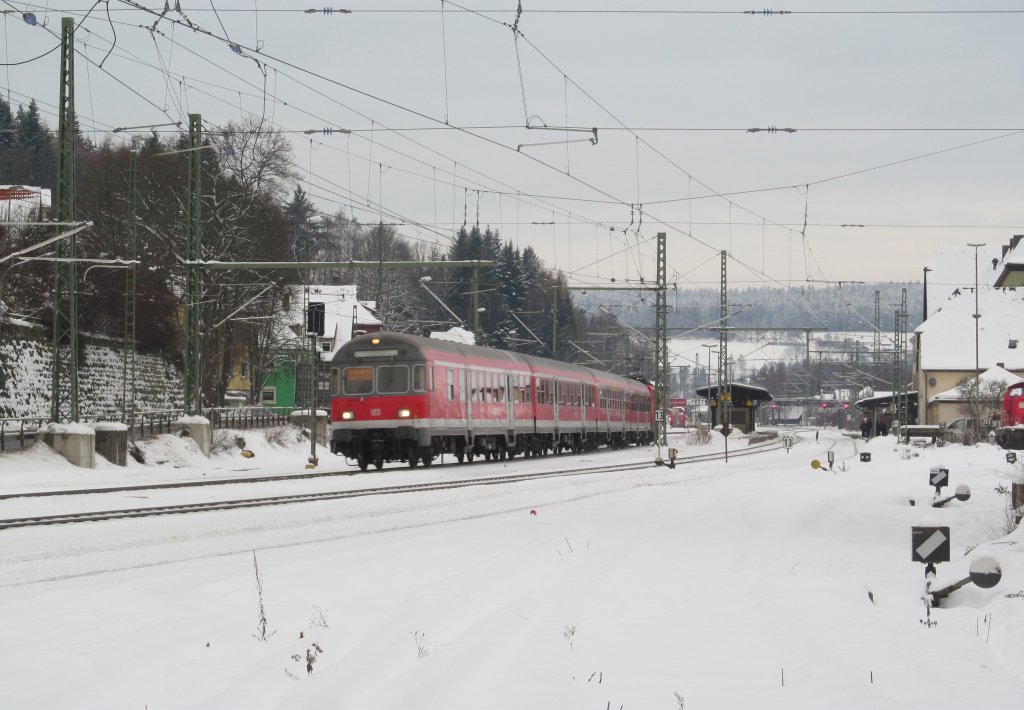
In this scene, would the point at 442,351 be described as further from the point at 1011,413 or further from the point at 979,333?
the point at 979,333

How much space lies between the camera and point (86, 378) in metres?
44.0

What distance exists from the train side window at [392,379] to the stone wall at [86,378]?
13070mm

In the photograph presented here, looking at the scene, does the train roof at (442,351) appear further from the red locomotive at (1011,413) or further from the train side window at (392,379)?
the red locomotive at (1011,413)

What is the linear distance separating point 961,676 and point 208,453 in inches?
1152

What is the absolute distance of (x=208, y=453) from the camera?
34.8 m

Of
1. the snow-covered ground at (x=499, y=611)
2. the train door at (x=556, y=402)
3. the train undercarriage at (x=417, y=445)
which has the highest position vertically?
the train door at (x=556, y=402)

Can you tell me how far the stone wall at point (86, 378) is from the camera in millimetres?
38750

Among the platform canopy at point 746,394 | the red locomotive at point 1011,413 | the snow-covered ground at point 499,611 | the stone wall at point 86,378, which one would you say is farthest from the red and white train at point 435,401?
the platform canopy at point 746,394

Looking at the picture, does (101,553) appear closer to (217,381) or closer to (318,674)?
(318,674)

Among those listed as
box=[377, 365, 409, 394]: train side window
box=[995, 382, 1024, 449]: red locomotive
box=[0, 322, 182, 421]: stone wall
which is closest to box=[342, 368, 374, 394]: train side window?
box=[377, 365, 409, 394]: train side window

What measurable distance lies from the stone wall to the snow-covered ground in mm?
21266

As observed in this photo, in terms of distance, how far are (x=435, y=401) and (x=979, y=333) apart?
6101 cm

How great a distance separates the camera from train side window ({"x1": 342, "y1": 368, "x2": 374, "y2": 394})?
Result: 103 feet

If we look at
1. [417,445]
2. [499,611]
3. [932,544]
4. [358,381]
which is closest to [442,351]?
[358,381]
